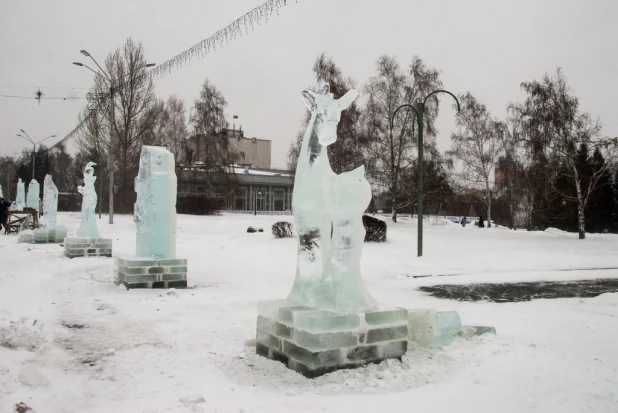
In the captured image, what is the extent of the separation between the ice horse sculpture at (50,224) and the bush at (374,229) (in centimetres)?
1095

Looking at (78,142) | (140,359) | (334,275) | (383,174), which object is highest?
(78,142)

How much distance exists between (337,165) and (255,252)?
1506cm

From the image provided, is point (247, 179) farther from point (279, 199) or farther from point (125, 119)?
point (125, 119)

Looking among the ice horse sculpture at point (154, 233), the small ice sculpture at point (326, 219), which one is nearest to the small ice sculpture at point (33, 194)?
the ice horse sculpture at point (154, 233)

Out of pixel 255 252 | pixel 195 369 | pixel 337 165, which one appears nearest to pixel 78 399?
pixel 195 369

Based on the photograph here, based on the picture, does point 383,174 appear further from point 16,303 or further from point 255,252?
point 16,303

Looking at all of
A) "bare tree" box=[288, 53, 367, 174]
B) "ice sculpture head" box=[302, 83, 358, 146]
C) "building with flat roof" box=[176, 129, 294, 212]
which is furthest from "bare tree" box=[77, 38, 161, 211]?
"ice sculpture head" box=[302, 83, 358, 146]

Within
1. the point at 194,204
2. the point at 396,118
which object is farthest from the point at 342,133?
the point at 194,204

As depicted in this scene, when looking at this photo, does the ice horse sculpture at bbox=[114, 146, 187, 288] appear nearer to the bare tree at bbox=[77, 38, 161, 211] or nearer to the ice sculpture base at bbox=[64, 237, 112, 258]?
the ice sculpture base at bbox=[64, 237, 112, 258]

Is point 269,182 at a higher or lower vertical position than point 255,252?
higher

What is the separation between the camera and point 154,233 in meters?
9.15

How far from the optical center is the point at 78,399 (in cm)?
370

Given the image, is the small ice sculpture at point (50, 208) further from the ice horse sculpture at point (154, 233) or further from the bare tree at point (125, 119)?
the bare tree at point (125, 119)

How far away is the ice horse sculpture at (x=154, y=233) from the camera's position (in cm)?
879
